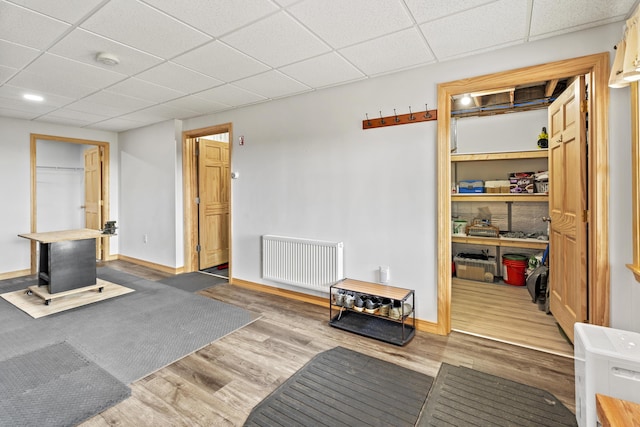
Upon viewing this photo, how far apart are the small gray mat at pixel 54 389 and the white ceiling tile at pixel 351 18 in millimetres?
2763

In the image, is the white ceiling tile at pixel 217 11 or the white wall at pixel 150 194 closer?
the white ceiling tile at pixel 217 11

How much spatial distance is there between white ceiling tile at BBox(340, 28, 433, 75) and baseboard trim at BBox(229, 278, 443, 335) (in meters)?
2.41

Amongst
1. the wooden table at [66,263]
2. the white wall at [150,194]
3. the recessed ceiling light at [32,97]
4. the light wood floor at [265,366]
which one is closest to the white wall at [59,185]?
the white wall at [150,194]

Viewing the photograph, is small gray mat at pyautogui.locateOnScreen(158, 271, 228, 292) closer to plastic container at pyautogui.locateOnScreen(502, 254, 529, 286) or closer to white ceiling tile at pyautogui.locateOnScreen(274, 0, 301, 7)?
white ceiling tile at pyautogui.locateOnScreen(274, 0, 301, 7)

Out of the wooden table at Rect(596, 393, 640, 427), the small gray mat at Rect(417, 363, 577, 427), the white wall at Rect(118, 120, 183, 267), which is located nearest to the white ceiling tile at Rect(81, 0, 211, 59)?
the white wall at Rect(118, 120, 183, 267)

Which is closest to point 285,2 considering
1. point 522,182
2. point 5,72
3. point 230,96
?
point 230,96

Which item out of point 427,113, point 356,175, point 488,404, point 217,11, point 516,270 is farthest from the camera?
point 516,270

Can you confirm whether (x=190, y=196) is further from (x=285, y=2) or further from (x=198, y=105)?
(x=285, y=2)

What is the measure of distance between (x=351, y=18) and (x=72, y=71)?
9.00ft

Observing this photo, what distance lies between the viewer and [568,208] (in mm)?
2689

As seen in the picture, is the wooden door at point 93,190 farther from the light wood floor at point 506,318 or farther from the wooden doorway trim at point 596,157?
the wooden doorway trim at point 596,157

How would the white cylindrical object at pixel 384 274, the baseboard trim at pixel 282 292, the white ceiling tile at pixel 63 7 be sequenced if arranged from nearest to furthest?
the white ceiling tile at pixel 63 7 → the white cylindrical object at pixel 384 274 → the baseboard trim at pixel 282 292

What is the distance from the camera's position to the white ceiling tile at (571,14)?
74.9 inches

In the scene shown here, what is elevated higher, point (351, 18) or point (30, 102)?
point (30, 102)
